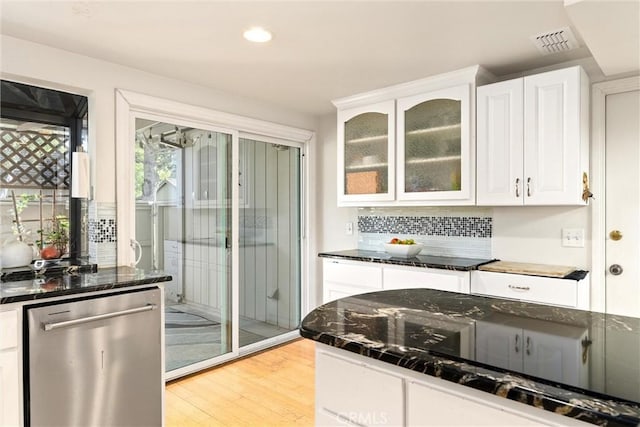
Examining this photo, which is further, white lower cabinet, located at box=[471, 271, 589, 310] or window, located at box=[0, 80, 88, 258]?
window, located at box=[0, 80, 88, 258]

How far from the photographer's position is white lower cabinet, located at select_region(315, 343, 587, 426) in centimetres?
92

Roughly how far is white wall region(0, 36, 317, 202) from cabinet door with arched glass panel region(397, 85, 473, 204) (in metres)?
1.64

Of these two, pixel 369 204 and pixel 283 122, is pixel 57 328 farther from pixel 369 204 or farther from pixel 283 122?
pixel 283 122

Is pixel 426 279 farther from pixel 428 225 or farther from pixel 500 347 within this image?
pixel 500 347

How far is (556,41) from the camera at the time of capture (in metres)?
2.33

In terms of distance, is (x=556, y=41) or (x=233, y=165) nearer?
(x=556, y=41)

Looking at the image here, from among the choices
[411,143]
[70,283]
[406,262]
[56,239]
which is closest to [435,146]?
[411,143]

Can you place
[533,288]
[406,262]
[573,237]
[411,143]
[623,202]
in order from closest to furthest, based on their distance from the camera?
[533,288], [623,202], [573,237], [406,262], [411,143]

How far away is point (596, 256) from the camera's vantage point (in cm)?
263

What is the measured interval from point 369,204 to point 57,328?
235cm

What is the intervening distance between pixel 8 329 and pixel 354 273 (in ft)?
7.48

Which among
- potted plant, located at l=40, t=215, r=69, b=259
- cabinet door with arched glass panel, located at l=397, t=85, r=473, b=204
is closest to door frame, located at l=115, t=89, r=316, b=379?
potted plant, located at l=40, t=215, r=69, b=259

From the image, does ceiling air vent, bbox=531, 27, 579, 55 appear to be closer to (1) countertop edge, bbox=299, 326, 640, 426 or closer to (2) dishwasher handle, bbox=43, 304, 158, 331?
(1) countertop edge, bbox=299, 326, 640, 426

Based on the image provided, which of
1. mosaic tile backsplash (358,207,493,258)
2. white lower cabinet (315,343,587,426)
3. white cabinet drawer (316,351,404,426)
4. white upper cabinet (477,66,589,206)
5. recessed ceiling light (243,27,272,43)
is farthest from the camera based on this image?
mosaic tile backsplash (358,207,493,258)
